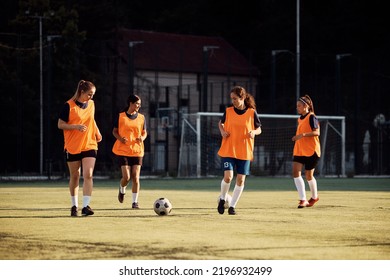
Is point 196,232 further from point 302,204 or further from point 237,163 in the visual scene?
point 302,204

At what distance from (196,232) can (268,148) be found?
3066 cm

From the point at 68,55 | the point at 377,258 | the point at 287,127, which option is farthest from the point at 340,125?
the point at 377,258

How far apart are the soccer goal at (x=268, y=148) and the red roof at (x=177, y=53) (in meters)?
10.4

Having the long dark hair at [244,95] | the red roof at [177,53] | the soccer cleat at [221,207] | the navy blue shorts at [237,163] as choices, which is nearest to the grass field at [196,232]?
the soccer cleat at [221,207]

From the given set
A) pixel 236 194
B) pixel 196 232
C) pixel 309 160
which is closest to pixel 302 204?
pixel 309 160

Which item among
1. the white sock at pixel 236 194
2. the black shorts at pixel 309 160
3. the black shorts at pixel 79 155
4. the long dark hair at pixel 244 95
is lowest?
the white sock at pixel 236 194

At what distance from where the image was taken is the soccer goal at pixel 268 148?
126 ft

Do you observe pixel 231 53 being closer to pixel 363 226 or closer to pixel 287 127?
pixel 287 127

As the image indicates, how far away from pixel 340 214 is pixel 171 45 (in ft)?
147

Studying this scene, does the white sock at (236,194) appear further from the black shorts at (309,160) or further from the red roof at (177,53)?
the red roof at (177,53)

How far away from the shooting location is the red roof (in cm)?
5425

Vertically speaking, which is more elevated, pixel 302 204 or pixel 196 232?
pixel 196 232

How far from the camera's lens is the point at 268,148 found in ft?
136
